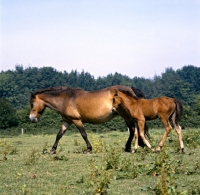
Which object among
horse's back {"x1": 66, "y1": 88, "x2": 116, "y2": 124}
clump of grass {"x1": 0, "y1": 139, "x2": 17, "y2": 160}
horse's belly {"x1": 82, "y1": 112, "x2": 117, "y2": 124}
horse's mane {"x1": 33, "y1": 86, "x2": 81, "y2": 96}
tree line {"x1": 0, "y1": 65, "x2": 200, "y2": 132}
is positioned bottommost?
clump of grass {"x1": 0, "y1": 139, "x2": 17, "y2": 160}

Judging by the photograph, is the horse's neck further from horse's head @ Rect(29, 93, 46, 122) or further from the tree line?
the tree line

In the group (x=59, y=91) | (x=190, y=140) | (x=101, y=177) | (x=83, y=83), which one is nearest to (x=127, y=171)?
(x=101, y=177)

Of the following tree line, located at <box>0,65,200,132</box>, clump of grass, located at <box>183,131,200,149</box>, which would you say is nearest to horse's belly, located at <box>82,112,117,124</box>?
clump of grass, located at <box>183,131,200,149</box>

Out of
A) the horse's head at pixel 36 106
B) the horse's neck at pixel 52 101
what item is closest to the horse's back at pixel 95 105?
the horse's neck at pixel 52 101

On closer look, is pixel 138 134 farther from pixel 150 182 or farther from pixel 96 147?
pixel 150 182

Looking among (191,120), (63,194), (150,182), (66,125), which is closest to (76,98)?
(66,125)

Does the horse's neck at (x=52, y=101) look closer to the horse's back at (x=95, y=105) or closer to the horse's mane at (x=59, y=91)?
the horse's mane at (x=59, y=91)

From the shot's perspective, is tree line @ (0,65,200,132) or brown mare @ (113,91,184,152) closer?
brown mare @ (113,91,184,152)

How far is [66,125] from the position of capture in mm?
15617

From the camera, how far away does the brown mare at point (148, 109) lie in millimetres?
14391

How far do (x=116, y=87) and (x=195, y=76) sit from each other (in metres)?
118

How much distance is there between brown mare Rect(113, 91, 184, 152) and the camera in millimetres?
14391

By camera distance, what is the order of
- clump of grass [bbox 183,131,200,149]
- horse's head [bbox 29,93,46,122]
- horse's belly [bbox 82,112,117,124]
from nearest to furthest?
horse's belly [bbox 82,112,117,124], horse's head [bbox 29,93,46,122], clump of grass [bbox 183,131,200,149]

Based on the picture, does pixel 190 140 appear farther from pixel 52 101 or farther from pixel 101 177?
pixel 101 177
